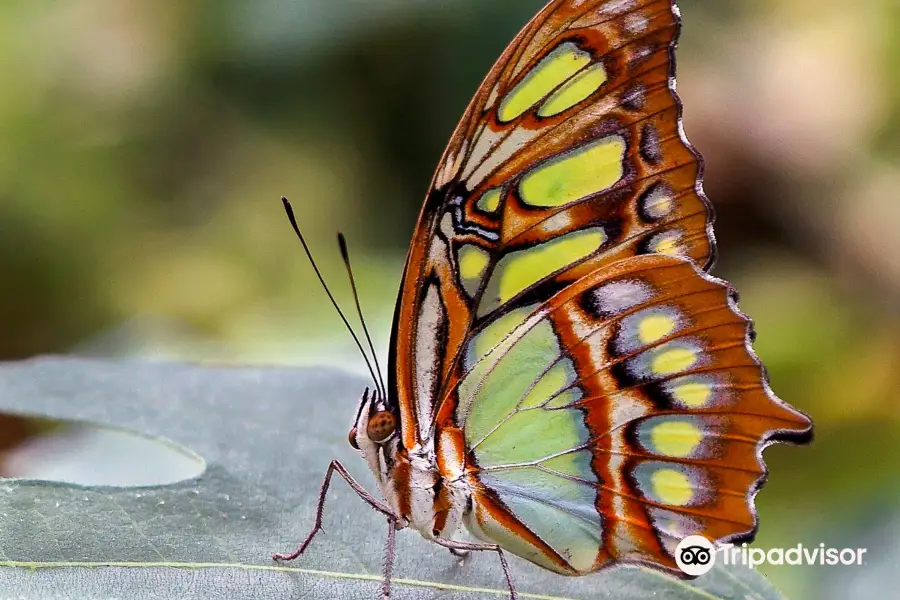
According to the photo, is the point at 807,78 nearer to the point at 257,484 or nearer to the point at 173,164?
the point at 173,164

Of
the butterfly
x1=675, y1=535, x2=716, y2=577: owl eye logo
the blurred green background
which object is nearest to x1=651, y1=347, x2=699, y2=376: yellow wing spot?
the butterfly

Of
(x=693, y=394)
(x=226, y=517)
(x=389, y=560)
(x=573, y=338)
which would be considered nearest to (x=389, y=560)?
(x=389, y=560)

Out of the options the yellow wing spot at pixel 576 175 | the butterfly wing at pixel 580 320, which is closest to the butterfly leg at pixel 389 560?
the butterfly wing at pixel 580 320

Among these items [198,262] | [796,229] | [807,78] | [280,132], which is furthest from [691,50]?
[198,262]

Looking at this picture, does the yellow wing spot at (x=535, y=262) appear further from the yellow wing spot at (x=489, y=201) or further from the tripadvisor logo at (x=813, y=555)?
the tripadvisor logo at (x=813, y=555)

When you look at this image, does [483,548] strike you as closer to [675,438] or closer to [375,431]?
[375,431]

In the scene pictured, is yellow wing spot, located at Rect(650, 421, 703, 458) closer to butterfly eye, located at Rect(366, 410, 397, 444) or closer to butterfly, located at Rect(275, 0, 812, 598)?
butterfly, located at Rect(275, 0, 812, 598)
